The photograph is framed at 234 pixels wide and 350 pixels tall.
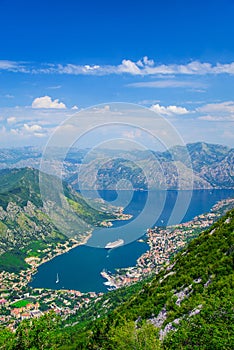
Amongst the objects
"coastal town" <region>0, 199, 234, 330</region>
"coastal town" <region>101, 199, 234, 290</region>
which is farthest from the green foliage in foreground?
"coastal town" <region>0, 199, 234, 330</region>

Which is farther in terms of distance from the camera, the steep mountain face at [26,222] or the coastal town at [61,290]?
the steep mountain face at [26,222]

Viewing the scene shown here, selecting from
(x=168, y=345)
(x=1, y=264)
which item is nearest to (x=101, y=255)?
(x=1, y=264)

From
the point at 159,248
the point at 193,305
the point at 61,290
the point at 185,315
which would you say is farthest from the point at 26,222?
the point at 193,305

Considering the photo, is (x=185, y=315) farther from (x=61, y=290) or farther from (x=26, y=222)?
(x=26, y=222)

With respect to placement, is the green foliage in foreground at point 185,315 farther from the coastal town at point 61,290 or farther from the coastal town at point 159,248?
the coastal town at point 61,290

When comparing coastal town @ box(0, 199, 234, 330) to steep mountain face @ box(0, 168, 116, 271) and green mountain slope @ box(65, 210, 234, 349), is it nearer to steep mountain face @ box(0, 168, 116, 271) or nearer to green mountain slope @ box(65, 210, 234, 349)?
steep mountain face @ box(0, 168, 116, 271)


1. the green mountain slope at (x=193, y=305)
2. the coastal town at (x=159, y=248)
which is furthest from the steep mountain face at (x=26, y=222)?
the green mountain slope at (x=193, y=305)
